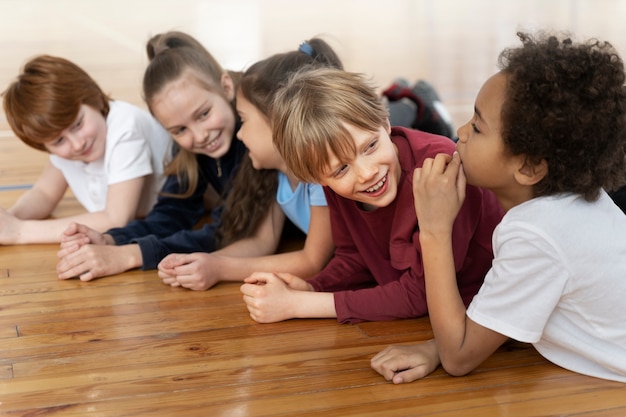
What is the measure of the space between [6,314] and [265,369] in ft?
2.18

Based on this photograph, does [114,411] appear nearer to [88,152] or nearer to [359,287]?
[359,287]

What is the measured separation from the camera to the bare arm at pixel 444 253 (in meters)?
1.56

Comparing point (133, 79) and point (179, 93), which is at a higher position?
point (179, 93)

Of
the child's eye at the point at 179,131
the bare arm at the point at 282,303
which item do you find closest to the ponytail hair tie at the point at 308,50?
the child's eye at the point at 179,131

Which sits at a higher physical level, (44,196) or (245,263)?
(245,263)

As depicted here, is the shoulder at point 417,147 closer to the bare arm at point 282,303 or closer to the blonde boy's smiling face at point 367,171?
the blonde boy's smiling face at point 367,171

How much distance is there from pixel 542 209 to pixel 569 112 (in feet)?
0.55

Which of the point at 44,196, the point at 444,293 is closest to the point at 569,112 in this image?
the point at 444,293

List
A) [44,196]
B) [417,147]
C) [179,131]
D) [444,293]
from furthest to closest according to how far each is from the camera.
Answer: [44,196] < [179,131] < [417,147] < [444,293]

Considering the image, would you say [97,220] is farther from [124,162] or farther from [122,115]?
[122,115]

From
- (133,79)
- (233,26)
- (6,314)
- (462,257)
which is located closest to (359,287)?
(462,257)

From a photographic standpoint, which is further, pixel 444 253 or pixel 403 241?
pixel 403 241

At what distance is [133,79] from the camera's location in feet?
16.3

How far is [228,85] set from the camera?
2.34 metres
